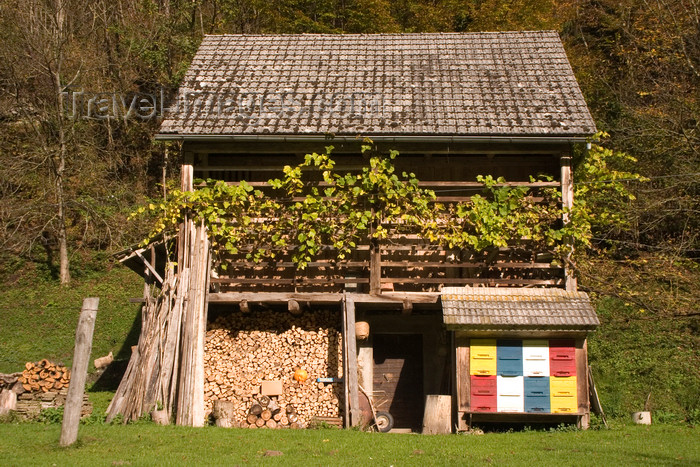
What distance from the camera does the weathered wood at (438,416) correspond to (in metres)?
12.3

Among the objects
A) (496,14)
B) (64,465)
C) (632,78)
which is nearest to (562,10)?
(496,14)

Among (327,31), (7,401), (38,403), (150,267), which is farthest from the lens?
(327,31)

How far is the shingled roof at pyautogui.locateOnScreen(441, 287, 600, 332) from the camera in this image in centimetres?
1252

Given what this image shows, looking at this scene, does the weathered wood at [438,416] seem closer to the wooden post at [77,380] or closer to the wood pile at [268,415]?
the wood pile at [268,415]

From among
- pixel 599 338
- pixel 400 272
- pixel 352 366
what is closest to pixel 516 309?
pixel 400 272

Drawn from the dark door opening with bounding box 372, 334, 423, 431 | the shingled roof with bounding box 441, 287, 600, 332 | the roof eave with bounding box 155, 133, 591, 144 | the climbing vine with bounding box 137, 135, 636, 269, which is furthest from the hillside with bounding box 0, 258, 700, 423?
the dark door opening with bounding box 372, 334, 423, 431

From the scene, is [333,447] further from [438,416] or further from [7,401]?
[7,401]

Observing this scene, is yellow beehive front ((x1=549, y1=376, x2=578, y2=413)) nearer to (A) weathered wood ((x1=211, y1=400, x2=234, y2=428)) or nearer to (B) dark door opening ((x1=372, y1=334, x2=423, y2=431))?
(B) dark door opening ((x1=372, y1=334, x2=423, y2=431))

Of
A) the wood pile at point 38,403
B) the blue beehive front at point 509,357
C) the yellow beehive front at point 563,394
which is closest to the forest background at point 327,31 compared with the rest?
the yellow beehive front at point 563,394

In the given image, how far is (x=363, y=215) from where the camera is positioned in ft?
43.4

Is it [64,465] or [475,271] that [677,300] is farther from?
[64,465]

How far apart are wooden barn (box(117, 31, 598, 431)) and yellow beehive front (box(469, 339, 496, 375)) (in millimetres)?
23

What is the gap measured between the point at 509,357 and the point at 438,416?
1.53 metres

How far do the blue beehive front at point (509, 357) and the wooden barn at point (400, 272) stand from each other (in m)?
0.02
